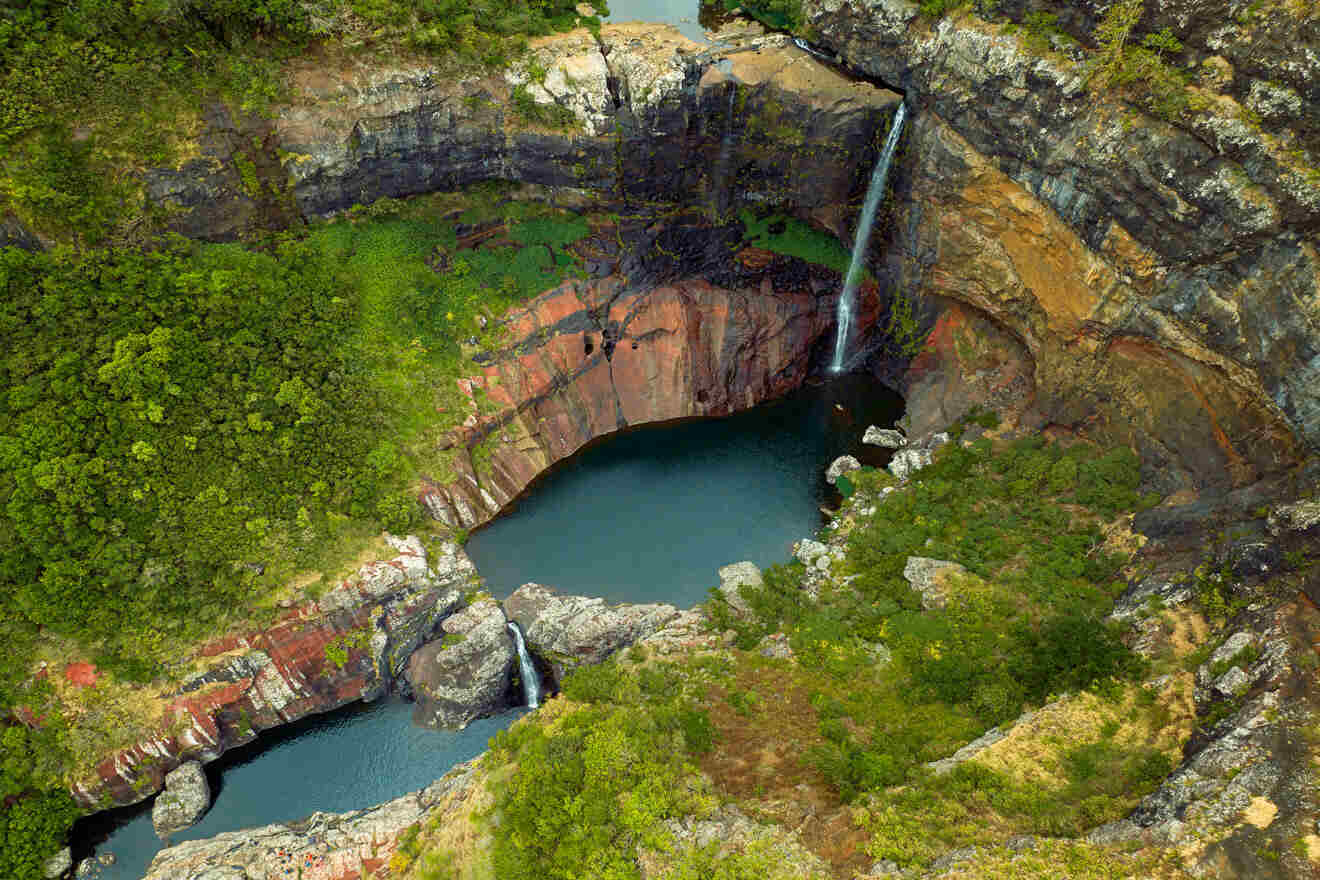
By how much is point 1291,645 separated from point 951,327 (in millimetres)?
21274

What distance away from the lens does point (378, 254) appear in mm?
32562

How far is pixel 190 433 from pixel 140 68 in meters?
14.4

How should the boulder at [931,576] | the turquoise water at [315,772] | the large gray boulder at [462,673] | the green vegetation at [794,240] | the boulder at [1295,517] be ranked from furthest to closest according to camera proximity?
the green vegetation at [794,240], the large gray boulder at [462,673], the boulder at [931,576], the turquoise water at [315,772], the boulder at [1295,517]

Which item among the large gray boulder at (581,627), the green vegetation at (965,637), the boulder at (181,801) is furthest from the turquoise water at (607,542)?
the green vegetation at (965,637)

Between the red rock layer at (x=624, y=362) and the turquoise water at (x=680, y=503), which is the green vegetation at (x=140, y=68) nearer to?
the red rock layer at (x=624, y=362)

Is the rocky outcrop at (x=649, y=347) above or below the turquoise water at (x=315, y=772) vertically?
above

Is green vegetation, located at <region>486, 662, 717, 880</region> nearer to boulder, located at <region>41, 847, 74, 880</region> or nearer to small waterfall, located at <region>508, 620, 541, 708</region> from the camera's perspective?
small waterfall, located at <region>508, 620, 541, 708</region>

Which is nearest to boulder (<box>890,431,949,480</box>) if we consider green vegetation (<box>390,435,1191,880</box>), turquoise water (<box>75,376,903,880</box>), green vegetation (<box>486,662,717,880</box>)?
turquoise water (<box>75,376,903,880</box>)

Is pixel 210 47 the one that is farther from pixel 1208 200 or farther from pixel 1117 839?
pixel 1117 839

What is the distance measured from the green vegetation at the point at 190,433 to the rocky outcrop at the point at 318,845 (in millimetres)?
5139

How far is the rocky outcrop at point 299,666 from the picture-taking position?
2306cm

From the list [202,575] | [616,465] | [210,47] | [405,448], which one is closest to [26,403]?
[202,575]

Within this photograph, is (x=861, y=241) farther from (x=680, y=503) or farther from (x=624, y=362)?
(x=680, y=503)

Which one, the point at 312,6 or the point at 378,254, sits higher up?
the point at 312,6
